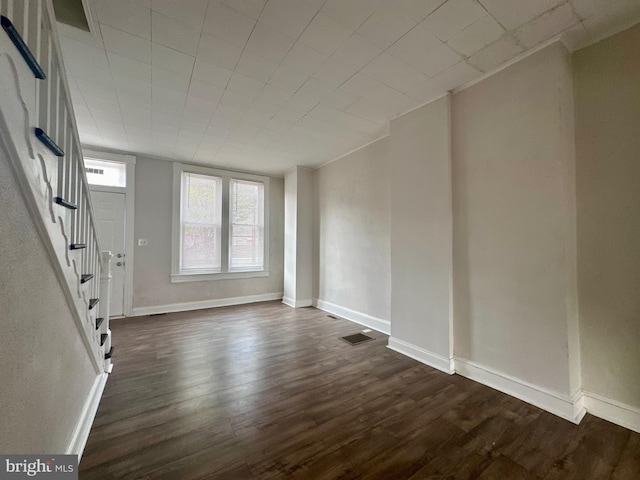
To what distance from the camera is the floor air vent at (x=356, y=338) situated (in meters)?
3.18

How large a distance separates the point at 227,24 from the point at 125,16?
67cm

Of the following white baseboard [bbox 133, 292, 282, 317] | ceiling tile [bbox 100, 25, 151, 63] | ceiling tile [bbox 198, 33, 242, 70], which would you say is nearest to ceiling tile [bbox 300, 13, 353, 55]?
ceiling tile [bbox 198, 33, 242, 70]

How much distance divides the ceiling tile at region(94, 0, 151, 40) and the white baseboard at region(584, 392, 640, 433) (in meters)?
4.13

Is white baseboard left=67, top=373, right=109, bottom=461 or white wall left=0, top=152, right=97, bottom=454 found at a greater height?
white wall left=0, top=152, right=97, bottom=454

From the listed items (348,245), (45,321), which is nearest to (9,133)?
(45,321)

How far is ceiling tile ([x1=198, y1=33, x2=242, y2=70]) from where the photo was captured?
1.91 metres

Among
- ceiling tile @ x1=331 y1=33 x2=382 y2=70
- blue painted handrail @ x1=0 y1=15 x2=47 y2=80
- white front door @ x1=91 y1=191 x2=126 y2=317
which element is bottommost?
white front door @ x1=91 y1=191 x2=126 y2=317

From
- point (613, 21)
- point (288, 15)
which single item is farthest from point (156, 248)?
point (613, 21)

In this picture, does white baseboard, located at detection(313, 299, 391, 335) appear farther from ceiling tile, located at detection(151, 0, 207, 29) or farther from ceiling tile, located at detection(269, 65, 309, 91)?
ceiling tile, located at detection(151, 0, 207, 29)

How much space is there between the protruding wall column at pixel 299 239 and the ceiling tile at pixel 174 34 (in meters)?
3.08

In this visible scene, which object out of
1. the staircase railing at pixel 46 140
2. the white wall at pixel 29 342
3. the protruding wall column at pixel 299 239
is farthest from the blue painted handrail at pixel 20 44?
the protruding wall column at pixel 299 239

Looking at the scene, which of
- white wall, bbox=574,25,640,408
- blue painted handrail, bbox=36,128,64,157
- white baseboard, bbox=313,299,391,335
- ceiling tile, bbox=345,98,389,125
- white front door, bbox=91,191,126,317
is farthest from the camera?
white front door, bbox=91,191,126,317

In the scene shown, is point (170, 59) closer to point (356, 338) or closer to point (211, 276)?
point (356, 338)

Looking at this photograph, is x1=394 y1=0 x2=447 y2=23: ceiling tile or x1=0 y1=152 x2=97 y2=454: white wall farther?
x1=394 y1=0 x2=447 y2=23: ceiling tile
